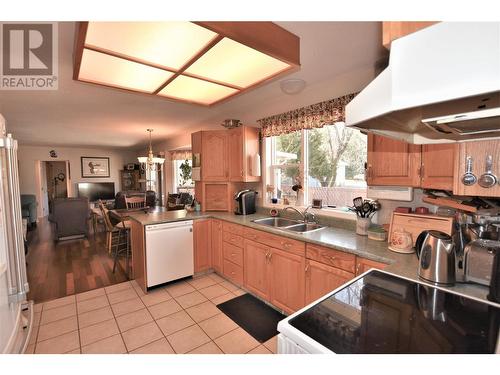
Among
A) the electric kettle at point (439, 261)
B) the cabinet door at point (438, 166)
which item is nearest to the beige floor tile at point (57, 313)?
the electric kettle at point (439, 261)

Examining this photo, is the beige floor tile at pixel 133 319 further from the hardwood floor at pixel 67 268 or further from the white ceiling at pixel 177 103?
the white ceiling at pixel 177 103

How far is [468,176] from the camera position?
4.05ft

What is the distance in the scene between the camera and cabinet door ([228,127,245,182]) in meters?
3.11

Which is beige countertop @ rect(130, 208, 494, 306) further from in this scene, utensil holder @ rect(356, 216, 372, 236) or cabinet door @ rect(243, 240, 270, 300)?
cabinet door @ rect(243, 240, 270, 300)

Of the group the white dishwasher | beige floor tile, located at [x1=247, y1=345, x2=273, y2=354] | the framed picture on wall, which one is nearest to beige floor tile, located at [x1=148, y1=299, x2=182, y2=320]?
the white dishwasher

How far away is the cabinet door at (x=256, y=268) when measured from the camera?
2.36m

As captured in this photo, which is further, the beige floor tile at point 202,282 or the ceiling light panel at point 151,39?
the beige floor tile at point 202,282

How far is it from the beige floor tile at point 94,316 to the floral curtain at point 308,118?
2.60 m

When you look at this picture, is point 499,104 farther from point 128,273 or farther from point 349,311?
point 128,273

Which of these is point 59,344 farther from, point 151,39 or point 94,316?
point 151,39

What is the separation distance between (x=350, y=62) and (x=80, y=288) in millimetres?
3753

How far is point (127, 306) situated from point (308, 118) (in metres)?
2.71

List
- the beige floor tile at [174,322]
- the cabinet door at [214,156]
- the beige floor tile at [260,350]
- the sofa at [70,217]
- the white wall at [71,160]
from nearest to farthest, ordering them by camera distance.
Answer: the beige floor tile at [260,350], the beige floor tile at [174,322], the cabinet door at [214,156], the sofa at [70,217], the white wall at [71,160]
